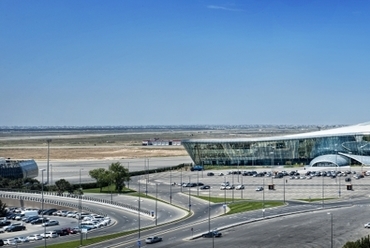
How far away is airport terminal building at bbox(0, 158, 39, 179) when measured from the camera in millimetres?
103562

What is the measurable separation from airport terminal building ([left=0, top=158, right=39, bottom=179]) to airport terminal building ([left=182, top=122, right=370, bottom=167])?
40.9 m

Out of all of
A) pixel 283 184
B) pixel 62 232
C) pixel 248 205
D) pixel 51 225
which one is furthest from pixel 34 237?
pixel 283 184

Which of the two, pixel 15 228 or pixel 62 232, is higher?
pixel 62 232

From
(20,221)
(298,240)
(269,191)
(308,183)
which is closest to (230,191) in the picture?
(269,191)

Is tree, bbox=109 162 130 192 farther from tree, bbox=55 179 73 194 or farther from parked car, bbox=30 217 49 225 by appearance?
parked car, bbox=30 217 49 225

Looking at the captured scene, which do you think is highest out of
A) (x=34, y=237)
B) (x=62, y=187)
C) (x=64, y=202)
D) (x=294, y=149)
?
(x=294, y=149)

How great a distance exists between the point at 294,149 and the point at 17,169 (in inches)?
2282

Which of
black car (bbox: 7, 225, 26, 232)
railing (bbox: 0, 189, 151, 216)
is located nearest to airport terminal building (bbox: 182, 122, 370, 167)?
railing (bbox: 0, 189, 151, 216)

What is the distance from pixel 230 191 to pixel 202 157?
47.2 m

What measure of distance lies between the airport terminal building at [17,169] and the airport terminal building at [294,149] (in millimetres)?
40856

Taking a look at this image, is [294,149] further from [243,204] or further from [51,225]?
[51,225]

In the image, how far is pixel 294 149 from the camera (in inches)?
5354

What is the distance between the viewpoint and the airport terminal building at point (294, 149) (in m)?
129

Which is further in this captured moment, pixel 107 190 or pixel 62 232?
pixel 107 190
